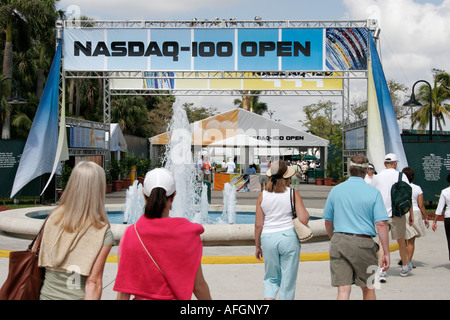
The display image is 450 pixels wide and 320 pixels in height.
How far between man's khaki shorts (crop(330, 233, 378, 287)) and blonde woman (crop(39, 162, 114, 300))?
8.31 ft

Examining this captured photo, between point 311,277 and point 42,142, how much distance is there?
1142cm

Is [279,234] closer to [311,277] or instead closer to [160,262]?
[160,262]

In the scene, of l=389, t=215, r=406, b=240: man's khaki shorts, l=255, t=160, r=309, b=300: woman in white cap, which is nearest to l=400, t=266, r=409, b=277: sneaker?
l=389, t=215, r=406, b=240: man's khaki shorts

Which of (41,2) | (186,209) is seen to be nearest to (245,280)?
(186,209)

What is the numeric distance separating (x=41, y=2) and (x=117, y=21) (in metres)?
17.1

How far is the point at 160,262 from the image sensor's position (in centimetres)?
318

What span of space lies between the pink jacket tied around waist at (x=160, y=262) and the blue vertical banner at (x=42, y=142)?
14.0 meters

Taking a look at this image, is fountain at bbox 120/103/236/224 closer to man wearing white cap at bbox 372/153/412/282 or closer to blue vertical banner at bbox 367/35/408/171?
blue vertical banner at bbox 367/35/408/171

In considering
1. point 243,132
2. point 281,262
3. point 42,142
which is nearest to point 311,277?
point 281,262

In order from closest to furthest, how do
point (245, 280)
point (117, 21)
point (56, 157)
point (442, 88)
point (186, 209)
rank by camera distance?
point (245, 280), point (186, 209), point (56, 157), point (117, 21), point (442, 88)

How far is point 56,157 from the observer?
17.0 m

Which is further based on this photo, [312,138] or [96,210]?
[312,138]
